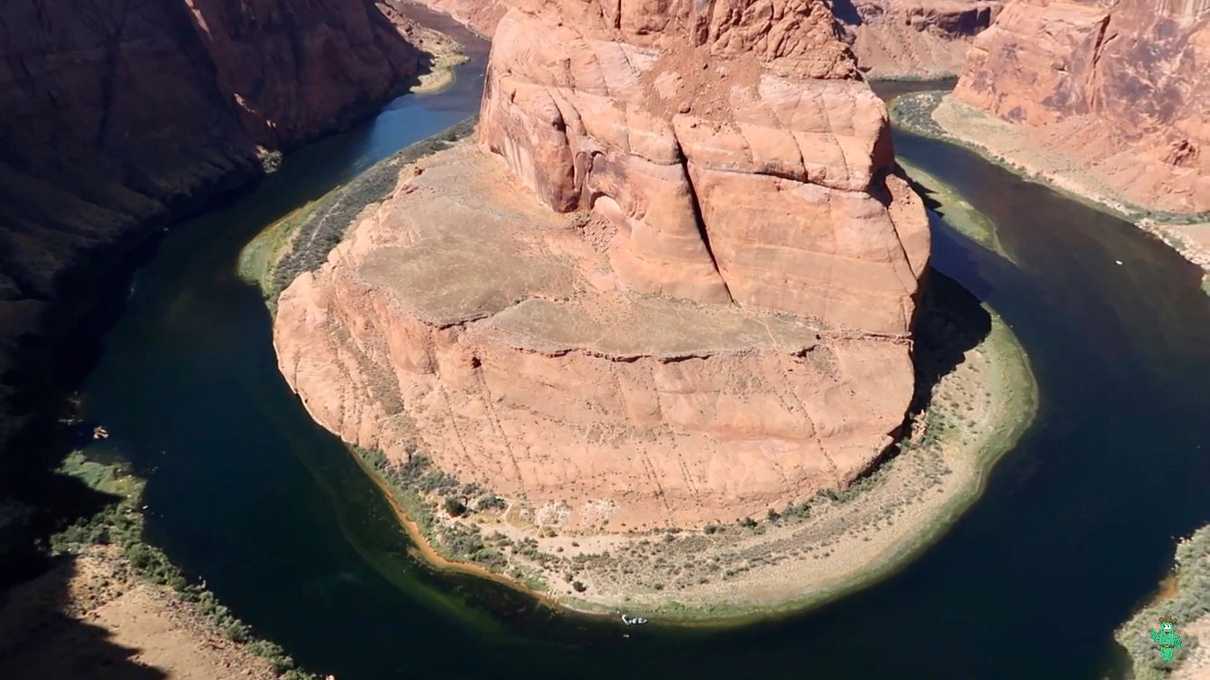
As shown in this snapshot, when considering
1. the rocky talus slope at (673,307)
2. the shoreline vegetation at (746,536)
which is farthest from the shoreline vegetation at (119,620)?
the rocky talus slope at (673,307)

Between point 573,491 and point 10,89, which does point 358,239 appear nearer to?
point 573,491

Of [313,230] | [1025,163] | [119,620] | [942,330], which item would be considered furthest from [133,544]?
[1025,163]

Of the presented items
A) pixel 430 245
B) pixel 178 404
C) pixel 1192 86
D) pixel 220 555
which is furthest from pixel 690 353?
pixel 1192 86

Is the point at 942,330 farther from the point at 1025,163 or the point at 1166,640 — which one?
the point at 1025,163

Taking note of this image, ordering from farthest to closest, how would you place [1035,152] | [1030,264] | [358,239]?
[1035,152], [1030,264], [358,239]

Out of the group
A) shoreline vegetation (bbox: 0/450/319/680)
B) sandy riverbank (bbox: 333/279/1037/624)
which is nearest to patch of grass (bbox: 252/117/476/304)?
sandy riverbank (bbox: 333/279/1037/624)

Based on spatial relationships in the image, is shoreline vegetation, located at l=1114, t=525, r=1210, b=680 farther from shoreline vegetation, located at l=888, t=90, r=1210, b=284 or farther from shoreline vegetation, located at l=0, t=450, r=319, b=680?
shoreline vegetation, located at l=0, t=450, r=319, b=680

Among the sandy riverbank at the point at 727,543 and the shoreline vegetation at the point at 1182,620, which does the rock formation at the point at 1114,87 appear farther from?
the shoreline vegetation at the point at 1182,620
